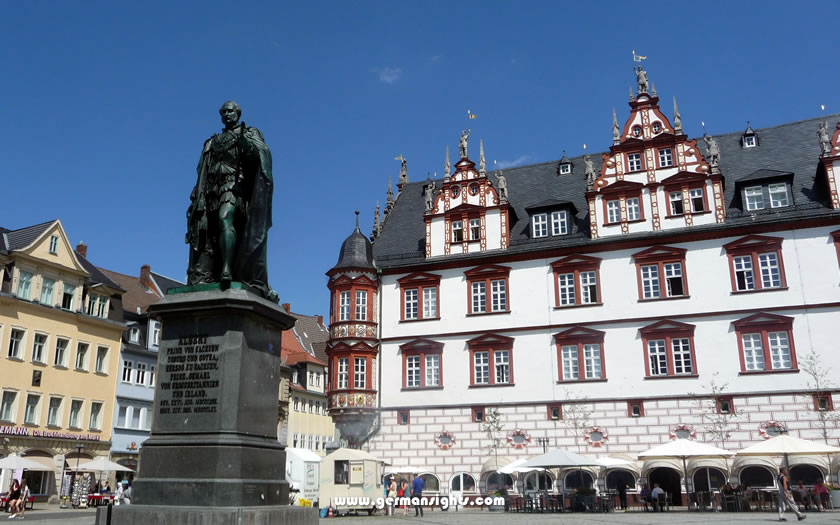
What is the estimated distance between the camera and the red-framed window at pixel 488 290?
3312 cm

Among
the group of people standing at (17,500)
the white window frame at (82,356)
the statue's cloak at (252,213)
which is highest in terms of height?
the white window frame at (82,356)

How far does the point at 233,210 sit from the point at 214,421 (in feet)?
8.61

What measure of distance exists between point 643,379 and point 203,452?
2510cm

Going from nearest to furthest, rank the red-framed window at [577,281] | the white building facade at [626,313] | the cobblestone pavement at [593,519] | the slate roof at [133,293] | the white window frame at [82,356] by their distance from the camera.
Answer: the cobblestone pavement at [593,519] < the white building facade at [626,313] < the red-framed window at [577,281] < the white window frame at [82,356] < the slate roof at [133,293]

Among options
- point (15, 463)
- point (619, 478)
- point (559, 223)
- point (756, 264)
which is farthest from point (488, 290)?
point (15, 463)

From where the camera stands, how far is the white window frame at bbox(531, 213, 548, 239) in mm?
33719

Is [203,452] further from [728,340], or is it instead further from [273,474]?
[728,340]

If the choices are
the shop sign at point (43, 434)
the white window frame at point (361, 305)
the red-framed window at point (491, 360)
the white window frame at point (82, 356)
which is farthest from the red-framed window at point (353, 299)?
the shop sign at point (43, 434)

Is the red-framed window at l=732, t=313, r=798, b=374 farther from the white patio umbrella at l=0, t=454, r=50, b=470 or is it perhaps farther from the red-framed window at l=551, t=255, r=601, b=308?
the white patio umbrella at l=0, t=454, r=50, b=470

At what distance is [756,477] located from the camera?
27.8 m

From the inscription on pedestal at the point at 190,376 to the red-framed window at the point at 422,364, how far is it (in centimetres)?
2525

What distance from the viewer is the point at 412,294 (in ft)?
114

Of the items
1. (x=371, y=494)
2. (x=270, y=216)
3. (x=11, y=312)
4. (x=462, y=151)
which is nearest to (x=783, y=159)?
(x=462, y=151)

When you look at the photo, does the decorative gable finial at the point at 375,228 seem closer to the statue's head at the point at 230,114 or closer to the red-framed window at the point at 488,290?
the red-framed window at the point at 488,290
